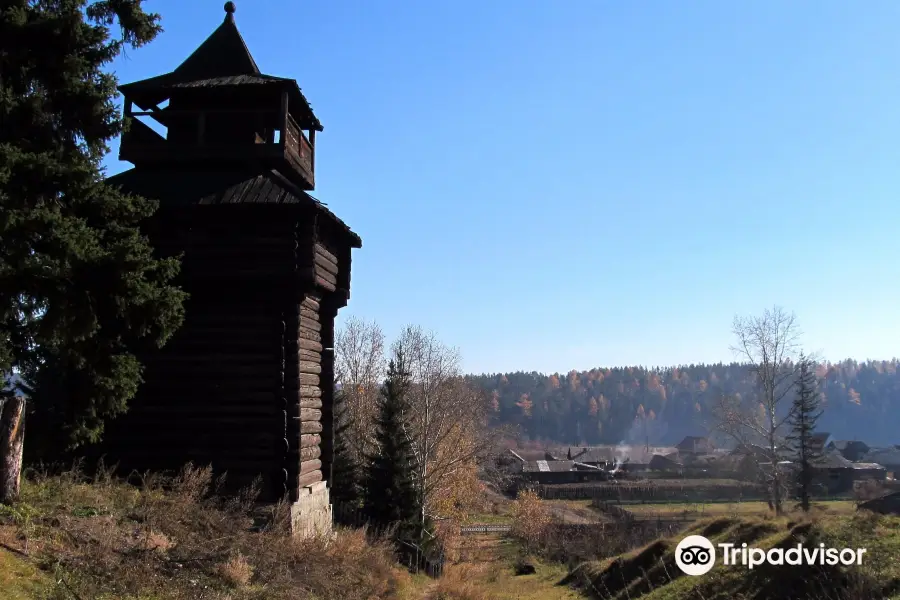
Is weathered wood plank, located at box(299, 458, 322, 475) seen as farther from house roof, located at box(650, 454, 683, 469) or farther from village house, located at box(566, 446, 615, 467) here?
house roof, located at box(650, 454, 683, 469)

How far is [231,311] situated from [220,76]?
18.3 ft

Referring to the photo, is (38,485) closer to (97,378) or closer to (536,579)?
(97,378)

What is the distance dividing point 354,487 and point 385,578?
1617 centimetres

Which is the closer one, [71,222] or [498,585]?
[71,222]

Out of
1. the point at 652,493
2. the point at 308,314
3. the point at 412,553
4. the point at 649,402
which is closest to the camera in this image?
the point at 308,314

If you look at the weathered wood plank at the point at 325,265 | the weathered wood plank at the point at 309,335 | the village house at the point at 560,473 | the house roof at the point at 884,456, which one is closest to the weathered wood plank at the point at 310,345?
the weathered wood plank at the point at 309,335

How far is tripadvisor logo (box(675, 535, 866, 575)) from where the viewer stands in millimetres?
15843

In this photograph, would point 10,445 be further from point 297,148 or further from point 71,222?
point 297,148

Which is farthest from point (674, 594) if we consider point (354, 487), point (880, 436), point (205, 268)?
point (880, 436)

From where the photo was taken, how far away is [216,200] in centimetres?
1470

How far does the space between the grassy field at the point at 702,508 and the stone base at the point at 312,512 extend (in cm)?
3973

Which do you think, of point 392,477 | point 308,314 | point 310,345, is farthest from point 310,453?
point 392,477

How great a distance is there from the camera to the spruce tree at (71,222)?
10188 millimetres

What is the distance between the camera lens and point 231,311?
591 inches
